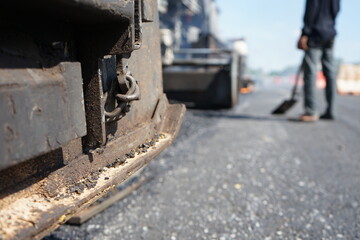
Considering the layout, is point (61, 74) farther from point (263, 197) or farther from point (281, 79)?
point (281, 79)

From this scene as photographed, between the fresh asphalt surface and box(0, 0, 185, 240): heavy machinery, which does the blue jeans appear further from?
box(0, 0, 185, 240): heavy machinery

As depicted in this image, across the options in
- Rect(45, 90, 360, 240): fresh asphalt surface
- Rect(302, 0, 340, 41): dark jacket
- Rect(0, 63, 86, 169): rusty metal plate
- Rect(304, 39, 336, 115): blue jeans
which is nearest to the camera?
Rect(0, 63, 86, 169): rusty metal plate

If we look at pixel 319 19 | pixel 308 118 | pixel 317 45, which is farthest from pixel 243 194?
pixel 319 19

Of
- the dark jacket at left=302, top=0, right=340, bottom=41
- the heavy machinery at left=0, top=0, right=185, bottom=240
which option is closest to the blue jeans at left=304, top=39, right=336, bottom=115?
the dark jacket at left=302, top=0, right=340, bottom=41

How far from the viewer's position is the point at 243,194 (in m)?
2.04

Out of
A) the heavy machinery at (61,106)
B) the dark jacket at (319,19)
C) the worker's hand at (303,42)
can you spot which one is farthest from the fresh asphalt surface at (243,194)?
the dark jacket at (319,19)

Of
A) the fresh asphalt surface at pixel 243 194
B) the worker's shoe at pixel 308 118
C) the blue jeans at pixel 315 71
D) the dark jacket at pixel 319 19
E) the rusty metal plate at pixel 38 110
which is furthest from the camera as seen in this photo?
the worker's shoe at pixel 308 118

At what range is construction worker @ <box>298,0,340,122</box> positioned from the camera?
14.0ft

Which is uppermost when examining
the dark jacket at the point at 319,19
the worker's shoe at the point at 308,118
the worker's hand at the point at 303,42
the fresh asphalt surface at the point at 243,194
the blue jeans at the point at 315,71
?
the dark jacket at the point at 319,19

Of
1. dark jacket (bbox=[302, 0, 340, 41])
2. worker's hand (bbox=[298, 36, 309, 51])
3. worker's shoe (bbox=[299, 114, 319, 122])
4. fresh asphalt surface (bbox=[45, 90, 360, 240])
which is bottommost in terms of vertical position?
worker's shoe (bbox=[299, 114, 319, 122])

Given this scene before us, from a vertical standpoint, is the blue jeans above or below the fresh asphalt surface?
above

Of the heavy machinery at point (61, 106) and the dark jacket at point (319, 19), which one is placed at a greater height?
the dark jacket at point (319, 19)

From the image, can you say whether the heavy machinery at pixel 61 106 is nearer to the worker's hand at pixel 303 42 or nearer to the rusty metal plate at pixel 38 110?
the rusty metal plate at pixel 38 110

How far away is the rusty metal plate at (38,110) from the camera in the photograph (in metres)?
0.57
